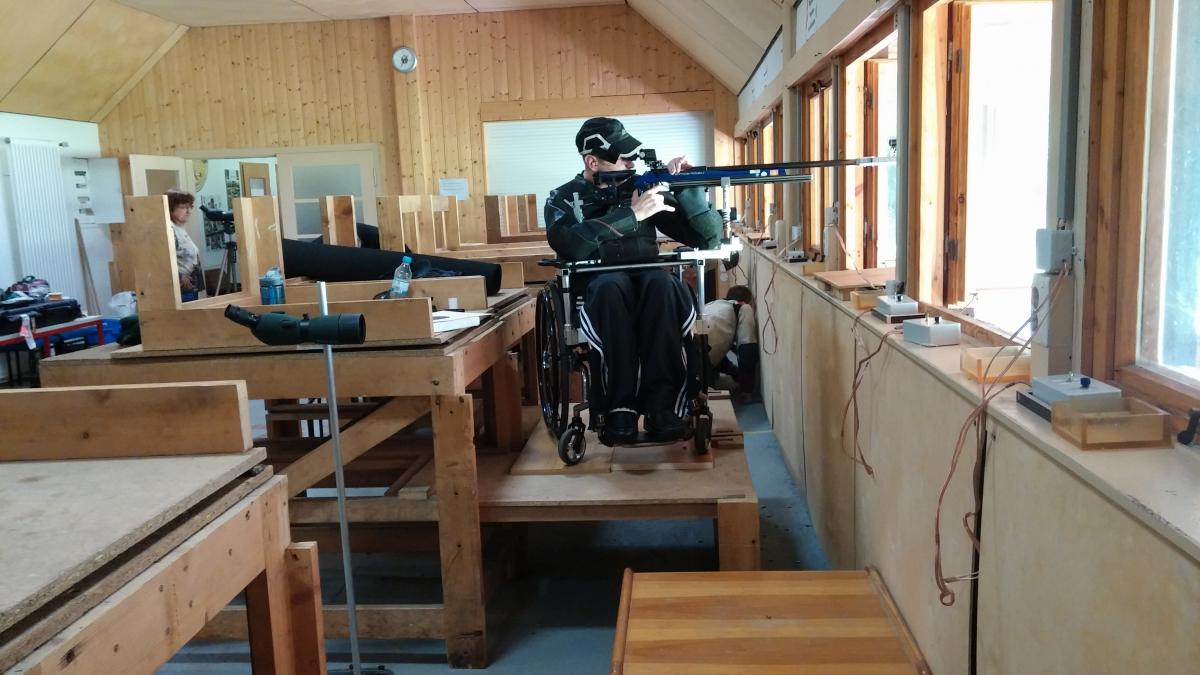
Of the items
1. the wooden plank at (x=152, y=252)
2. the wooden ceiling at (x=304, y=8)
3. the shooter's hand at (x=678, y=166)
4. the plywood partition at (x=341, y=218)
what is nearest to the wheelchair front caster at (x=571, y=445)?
the shooter's hand at (x=678, y=166)

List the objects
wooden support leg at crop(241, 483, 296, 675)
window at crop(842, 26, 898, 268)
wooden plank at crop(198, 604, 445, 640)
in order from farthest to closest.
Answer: window at crop(842, 26, 898, 268) → wooden plank at crop(198, 604, 445, 640) → wooden support leg at crop(241, 483, 296, 675)

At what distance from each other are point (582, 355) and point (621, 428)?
10.4 inches

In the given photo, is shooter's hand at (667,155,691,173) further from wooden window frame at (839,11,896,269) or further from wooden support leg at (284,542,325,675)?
wooden support leg at (284,542,325,675)

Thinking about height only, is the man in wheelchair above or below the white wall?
below

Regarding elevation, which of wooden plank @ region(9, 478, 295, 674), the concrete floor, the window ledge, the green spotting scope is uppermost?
the green spotting scope

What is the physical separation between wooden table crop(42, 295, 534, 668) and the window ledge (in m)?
1.40

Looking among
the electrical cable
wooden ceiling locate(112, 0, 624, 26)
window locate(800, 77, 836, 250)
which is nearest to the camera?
the electrical cable

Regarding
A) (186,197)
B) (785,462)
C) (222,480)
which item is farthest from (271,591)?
(186,197)

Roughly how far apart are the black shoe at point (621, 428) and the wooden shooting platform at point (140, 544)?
53.2 inches

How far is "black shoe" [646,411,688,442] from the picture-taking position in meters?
2.85

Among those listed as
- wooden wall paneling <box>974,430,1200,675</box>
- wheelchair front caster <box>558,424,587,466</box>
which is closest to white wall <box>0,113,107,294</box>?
wheelchair front caster <box>558,424,587,466</box>

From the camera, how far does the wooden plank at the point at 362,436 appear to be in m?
2.47

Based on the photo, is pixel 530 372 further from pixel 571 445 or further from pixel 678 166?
pixel 678 166

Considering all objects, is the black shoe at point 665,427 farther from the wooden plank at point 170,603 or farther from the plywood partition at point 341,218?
the plywood partition at point 341,218
